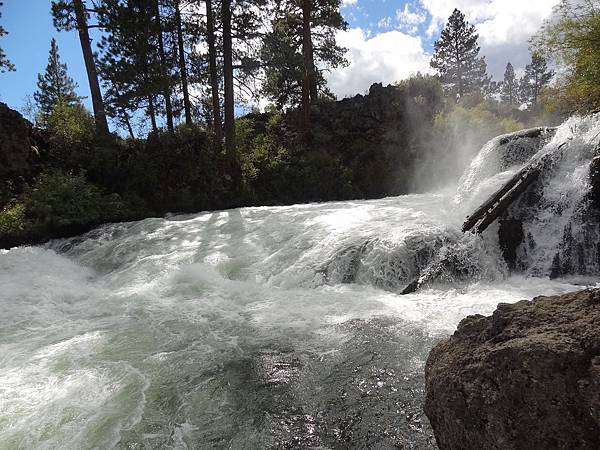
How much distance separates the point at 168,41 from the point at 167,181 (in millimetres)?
6903

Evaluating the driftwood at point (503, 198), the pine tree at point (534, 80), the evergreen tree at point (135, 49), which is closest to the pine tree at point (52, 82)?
the evergreen tree at point (135, 49)

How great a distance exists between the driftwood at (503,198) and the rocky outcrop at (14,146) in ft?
49.3

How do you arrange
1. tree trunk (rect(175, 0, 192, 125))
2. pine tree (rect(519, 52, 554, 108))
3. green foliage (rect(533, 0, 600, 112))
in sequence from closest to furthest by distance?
green foliage (rect(533, 0, 600, 112)), tree trunk (rect(175, 0, 192, 125)), pine tree (rect(519, 52, 554, 108))

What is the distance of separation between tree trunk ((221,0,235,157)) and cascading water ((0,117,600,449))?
6945mm

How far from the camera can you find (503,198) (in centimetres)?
730

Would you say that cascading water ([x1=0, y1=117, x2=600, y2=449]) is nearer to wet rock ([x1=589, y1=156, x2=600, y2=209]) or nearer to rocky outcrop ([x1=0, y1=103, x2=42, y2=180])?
wet rock ([x1=589, y1=156, x2=600, y2=209])

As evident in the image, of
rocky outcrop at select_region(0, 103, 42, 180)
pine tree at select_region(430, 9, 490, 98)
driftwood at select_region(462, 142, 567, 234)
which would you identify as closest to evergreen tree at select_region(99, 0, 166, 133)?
rocky outcrop at select_region(0, 103, 42, 180)

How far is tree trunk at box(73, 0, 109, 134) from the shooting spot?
1617cm

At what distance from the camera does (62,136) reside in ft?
50.6

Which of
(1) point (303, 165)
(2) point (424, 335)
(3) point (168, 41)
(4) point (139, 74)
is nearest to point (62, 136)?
(4) point (139, 74)

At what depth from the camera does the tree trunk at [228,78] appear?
52.8 ft

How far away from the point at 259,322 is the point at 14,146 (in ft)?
45.4

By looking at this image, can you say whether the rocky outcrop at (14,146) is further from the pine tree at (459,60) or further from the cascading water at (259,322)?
the pine tree at (459,60)

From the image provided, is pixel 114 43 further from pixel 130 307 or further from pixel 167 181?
pixel 130 307
